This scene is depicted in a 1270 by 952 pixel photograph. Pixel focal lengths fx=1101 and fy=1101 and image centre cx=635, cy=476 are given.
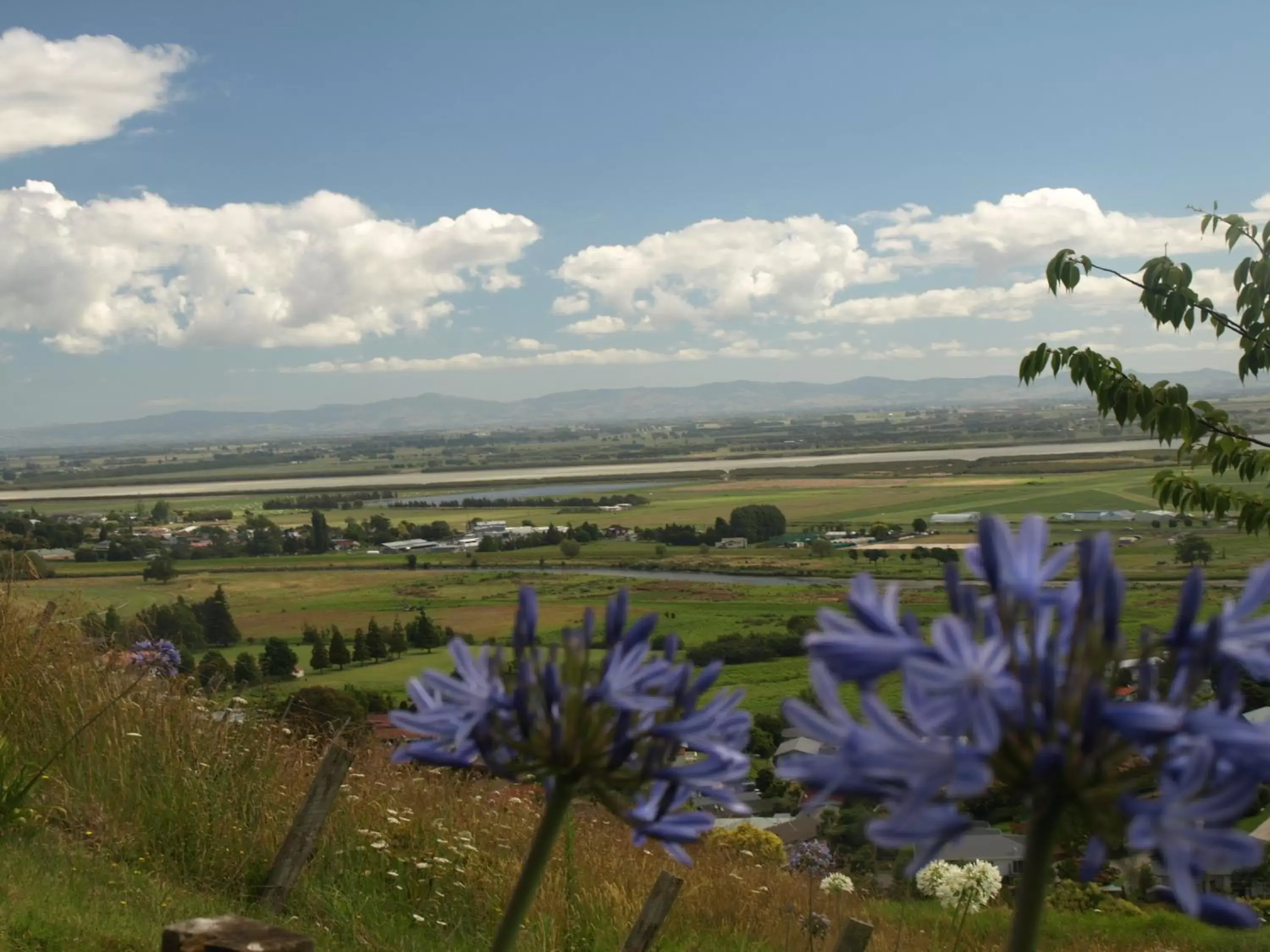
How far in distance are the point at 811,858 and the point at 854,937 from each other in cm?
357

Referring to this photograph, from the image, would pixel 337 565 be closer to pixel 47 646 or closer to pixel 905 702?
pixel 47 646

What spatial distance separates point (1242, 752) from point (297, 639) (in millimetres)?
37109

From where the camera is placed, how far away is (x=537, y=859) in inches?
77.5

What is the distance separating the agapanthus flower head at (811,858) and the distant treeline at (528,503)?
10269cm

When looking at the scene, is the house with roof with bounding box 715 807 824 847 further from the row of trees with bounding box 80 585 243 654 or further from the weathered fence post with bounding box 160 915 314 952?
the weathered fence post with bounding box 160 915 314 952

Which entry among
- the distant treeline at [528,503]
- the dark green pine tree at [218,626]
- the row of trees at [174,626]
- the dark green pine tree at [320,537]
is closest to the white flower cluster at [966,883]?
the row of trees at [174,626]

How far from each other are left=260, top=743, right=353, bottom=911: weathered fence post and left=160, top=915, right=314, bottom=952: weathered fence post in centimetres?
547

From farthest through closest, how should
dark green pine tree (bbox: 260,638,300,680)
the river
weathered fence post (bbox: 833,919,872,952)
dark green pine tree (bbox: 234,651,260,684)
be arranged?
the river → dark green pine tree (bbox: 260,638,300,680) → dark green pine tree (bbox: 234,651,260,684) → weathered fence post (bbox: 833,919,872,952)

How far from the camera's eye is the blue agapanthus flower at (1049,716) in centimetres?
137

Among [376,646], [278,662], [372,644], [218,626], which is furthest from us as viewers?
[218,626]

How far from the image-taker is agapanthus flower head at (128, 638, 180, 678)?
13.1 meters

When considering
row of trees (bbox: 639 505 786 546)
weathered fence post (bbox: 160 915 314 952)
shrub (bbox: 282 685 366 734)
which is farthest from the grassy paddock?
row of trees (bbox: 639 505 786 546)

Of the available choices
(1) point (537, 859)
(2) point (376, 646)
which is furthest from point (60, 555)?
(1) point (537, 859)

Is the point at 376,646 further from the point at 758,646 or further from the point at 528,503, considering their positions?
the point at 528,503
